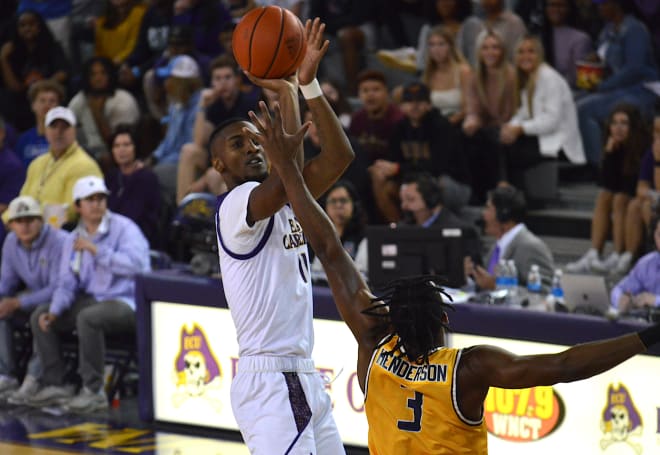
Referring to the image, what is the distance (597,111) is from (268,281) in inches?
257

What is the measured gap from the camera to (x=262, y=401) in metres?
4.84

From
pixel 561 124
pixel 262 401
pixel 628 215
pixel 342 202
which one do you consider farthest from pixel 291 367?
pixel 561 124

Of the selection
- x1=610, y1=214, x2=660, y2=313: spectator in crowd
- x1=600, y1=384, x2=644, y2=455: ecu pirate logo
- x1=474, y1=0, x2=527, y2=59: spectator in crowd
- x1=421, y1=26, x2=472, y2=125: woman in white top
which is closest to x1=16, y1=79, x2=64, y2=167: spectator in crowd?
x1=421, y1=26, x2=472, y2=125: woman in white top

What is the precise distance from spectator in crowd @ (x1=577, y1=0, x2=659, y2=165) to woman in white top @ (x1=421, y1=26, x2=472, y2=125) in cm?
107

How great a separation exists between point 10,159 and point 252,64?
6569mm

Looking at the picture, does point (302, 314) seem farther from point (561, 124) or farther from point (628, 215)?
point (561, 124)

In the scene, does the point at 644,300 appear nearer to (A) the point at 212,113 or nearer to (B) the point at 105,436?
(B) the point at 105,436

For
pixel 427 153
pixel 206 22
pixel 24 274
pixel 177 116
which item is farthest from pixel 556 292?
pixel 206 22

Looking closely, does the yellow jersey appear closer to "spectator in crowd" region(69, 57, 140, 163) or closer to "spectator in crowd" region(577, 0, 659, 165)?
"spectator in crowd" region(577, 0, 659, 165)

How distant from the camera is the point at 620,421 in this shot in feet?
22.6

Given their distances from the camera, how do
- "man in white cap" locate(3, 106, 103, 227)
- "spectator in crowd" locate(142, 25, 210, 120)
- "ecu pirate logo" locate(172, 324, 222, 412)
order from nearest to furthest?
"ecu pirate logo" locate(172, 324, 222, 412) < "man in white cap" locate(3, 106, 103, 227) < "spectator in crowd" locate(142, 25, 210, 120)

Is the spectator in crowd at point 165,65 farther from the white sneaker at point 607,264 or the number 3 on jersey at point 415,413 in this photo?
the number 3 on jersey at point 415,413

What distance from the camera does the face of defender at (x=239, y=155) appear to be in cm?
492

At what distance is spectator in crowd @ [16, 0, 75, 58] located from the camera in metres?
14.8
